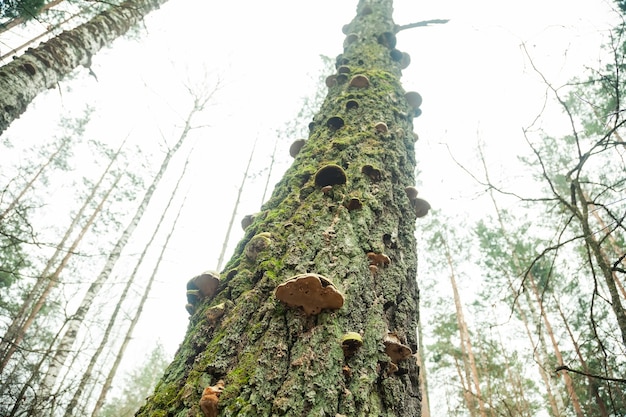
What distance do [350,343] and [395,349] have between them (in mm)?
286

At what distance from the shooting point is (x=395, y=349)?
1584 millimetres

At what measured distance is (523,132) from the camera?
2.86m

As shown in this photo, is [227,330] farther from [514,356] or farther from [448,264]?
[448,264]

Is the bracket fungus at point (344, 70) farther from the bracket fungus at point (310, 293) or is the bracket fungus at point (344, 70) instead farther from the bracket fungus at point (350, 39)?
the bracket fungus at point (310, 293)

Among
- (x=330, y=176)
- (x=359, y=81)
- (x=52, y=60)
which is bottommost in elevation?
(x=330, y=176)

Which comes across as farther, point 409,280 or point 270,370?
point 409,280

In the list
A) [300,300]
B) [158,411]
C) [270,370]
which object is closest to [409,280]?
[300,300]

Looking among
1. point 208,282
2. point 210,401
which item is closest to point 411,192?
point 208,282

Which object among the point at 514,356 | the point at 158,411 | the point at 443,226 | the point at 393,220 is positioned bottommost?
the point at 158,411

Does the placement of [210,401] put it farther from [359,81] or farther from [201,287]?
[359,81]

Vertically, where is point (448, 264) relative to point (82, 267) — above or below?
above

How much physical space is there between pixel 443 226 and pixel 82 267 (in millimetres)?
19768

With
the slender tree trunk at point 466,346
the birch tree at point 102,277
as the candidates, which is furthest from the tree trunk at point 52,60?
the slender tree trunk at point 466,346

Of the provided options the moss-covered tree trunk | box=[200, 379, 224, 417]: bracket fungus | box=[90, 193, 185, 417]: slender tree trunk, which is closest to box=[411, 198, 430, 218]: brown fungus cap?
the moss-covered tree trunk
